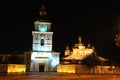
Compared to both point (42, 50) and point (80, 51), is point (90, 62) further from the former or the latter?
point (80, 51)

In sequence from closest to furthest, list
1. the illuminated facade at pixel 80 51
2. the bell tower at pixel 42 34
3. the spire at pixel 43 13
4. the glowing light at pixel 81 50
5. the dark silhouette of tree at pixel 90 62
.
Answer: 1. the dark silhouette of tree at pixel 90 62
2. the bell tower at pixel 42 34
3. the spire at pixel 43 13
4. the illuminated facade at pixel 80 51
5. the glowing light at pixel 81 50

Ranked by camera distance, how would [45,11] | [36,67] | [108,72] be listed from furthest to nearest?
[45,11]
[36,67]
[108,72]

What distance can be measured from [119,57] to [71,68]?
40.7 ft

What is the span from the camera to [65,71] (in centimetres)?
4700

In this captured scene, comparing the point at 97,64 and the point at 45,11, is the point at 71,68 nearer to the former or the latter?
the point at 97,64

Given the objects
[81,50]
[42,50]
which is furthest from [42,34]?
[81,50]

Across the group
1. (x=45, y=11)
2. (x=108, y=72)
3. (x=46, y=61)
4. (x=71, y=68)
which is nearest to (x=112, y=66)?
(x=108, y=72)

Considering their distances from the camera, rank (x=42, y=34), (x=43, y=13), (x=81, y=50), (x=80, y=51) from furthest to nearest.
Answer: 1. (x=81, y=50)
2. (x=80, y=51)
3. (x=43, y=13)
4. (x=42, y=34)

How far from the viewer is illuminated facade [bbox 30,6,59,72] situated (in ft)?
168

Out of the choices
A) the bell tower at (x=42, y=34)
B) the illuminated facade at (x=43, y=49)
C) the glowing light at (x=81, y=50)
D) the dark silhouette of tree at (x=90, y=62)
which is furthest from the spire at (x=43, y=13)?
the dark silhouette of tree at (x=90, y=62)

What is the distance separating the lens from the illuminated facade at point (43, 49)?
51250 mm

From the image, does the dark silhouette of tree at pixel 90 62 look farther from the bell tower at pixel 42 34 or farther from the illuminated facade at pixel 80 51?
the illuminated facade at pixel 80 51

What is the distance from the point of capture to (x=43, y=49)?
5250cm

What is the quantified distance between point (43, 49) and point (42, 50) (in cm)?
25
